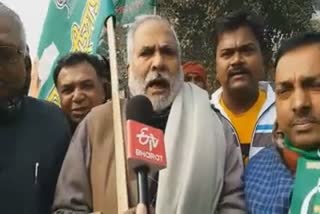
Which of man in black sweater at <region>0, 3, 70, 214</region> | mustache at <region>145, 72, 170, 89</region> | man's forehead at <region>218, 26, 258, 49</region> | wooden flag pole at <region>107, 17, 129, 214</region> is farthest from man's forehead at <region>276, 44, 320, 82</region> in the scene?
man's forehead at <region>218, 26, 258, 49</region>

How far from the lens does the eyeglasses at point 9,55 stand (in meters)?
2.89

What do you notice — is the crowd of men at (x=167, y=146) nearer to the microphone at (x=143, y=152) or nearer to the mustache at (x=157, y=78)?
the mustache at (x=157, y=78)

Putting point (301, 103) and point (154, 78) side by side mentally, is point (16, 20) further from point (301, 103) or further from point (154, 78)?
point (301, 103)

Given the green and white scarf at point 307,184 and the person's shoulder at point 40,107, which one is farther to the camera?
the person's shoulder at point 40,107

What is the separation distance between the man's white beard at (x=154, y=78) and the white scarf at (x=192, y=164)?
165mm

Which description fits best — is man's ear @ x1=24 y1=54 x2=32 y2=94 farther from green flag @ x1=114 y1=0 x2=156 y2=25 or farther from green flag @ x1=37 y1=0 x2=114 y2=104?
green flag @ x1=114 y1=0 x2=156 y2=25

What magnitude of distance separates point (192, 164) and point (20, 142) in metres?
0.68

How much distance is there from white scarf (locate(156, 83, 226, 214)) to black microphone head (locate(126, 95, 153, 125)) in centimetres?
36

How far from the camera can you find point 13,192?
2.84m

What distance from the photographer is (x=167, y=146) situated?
9.84ft

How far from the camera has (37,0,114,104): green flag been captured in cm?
425

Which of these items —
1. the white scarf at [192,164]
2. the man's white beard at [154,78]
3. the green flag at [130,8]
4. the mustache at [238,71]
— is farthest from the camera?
the green flag at [130,8]

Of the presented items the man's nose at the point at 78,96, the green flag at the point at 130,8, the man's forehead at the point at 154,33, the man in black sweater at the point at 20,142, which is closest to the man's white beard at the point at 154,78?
the man's forehead at the point at 154,33

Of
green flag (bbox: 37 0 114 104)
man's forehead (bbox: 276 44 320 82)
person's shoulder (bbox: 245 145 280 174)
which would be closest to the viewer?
man's forehead (bbox: 276 44 320 82)
